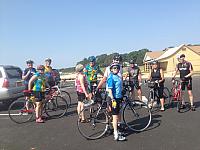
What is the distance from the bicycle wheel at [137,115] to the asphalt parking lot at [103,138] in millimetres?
229

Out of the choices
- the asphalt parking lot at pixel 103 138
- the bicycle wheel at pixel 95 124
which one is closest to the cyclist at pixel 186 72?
the asphalt parking lot at pixel 103 138

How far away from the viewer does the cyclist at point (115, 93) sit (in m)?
6.54

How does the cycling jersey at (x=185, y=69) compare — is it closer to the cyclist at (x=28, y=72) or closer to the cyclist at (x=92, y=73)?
the cyclist at (x=92, y=73)

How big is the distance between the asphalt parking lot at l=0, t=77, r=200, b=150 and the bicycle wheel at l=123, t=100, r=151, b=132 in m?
0.23

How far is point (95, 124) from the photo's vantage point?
23.0 ft

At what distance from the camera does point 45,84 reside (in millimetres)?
9023

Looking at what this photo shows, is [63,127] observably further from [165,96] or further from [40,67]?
[165,96]

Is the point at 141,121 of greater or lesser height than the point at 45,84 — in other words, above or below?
below

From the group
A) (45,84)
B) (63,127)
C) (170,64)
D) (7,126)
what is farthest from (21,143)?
(170,64)

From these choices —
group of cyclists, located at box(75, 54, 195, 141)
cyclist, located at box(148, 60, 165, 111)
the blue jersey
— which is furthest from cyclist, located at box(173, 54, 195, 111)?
the blue jersey

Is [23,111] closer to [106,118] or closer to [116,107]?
[106,118]

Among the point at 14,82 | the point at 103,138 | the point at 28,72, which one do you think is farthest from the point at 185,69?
the point at 14,82

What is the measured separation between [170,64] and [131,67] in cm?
4505

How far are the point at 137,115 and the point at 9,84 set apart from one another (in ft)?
18.9
